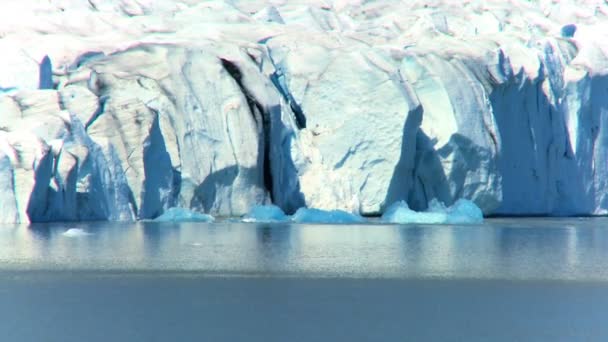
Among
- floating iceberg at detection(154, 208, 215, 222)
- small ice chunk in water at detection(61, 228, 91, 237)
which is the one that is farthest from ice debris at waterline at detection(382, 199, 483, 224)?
small ice chunk in water at detection(61, 228, 91, 237)

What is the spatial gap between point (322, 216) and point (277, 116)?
2.50 m

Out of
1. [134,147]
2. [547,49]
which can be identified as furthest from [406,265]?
[547,49]

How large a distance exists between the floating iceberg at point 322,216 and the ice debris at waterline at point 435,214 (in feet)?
2.80

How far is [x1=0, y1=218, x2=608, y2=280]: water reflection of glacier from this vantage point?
9.39m

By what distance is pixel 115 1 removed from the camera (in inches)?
1096

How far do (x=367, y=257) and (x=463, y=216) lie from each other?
29.5 ft

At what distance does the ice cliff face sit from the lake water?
143 inches

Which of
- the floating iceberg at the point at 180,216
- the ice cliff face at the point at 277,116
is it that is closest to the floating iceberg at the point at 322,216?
the ice cliff face at the point at 277,116

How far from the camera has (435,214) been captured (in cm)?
1914

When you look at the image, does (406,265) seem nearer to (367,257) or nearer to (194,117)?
(367,257)

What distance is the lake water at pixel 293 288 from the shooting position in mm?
6016

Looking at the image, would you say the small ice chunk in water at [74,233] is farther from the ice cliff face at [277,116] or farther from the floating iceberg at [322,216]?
the floating iceberg at [322,216]

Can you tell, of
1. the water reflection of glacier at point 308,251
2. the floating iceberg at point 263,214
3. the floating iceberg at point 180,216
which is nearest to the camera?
the water reflection of glacier at point 308,251

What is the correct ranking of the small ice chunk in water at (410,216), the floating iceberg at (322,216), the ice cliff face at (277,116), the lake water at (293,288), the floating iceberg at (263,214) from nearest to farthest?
the lake water at (293,288), the ice cliff face at (277,116), the floating iceberg at (263,214), the floating iceberg at (322,216), the small ice chunk in water at (410,216)
